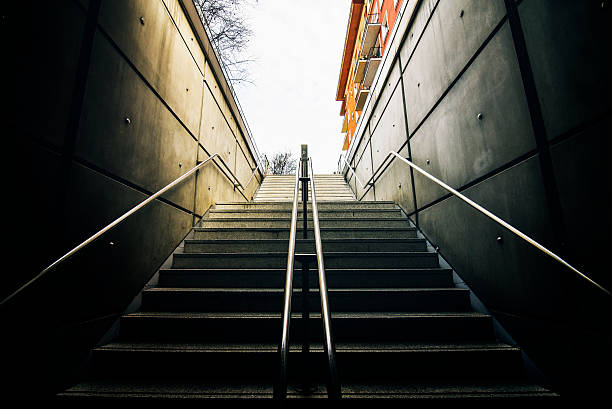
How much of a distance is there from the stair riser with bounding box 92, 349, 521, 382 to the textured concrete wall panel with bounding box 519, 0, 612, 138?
1.34 m

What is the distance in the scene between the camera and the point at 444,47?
8.81ft

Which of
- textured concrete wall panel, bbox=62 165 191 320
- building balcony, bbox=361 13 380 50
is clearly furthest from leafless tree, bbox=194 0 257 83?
building balcony, bbox=361 13 380 50

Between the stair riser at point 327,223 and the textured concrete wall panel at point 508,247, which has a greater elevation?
the stair riser at point 327,223

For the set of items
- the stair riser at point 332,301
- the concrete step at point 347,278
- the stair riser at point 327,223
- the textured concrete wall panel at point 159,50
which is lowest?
the stair riser at point 332,301

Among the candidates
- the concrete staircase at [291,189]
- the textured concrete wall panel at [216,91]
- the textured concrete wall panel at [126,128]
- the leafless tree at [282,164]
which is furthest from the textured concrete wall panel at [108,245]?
the leafless tree at [282,164]

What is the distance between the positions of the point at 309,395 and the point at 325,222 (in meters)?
2.25

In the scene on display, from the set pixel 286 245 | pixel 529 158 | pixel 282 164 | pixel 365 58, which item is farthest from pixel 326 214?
pixel 282 164

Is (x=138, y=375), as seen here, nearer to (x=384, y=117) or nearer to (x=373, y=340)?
(x=373, y=340)

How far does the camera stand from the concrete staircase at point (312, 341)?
60.1 inches

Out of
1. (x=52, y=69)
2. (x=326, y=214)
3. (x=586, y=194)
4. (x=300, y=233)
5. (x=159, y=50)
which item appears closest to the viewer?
(x=586, y=194)

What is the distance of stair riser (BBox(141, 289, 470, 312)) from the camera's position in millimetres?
2182

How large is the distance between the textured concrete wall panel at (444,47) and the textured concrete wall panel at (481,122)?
0.43ft

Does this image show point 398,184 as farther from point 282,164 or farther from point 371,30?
point 282,164

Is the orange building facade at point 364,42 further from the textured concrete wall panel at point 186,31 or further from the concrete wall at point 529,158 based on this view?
the concrete wall at point 529,158
